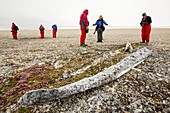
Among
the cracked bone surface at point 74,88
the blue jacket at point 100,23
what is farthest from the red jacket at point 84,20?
the cracked bone surface at point 74,88

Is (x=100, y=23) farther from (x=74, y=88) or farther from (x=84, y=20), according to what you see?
(x=74, y=88)

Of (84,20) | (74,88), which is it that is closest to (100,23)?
(84,20)

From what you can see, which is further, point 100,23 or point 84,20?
point 100,23

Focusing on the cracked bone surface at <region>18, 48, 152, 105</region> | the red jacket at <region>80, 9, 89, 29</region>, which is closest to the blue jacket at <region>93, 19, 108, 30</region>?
the red jacket at <region>80, 9, 89, 29</region>

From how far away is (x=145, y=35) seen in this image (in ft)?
52.5

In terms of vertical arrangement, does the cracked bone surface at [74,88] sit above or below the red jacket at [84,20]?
below

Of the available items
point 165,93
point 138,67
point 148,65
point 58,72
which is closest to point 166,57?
point 148,65

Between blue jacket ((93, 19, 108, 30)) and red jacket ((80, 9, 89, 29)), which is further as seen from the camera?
blue jacket ((93, 19, 108, 30))

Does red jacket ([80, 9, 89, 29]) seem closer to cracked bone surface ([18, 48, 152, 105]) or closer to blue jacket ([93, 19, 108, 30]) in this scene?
blue jacket ([93, 19, 108, 30])

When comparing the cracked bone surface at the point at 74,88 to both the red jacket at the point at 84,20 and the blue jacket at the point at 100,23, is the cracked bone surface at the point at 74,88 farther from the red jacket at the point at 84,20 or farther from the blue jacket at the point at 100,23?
the blue jacket at the point at 100,23

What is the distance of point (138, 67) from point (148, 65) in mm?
746

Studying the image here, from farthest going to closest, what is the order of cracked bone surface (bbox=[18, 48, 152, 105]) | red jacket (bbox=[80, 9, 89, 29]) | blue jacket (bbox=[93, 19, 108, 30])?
blue jacket (bbox=[93, 19, 108, 30]) → red jacket (bbox=[80, 9, 89, 29]) → cracked bone surface (bbox=[18, 48, 152, 105])

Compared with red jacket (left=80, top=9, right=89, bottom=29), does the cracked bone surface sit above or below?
below

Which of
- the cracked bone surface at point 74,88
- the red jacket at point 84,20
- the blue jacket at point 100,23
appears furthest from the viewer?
the blue jacket at point 100,23
